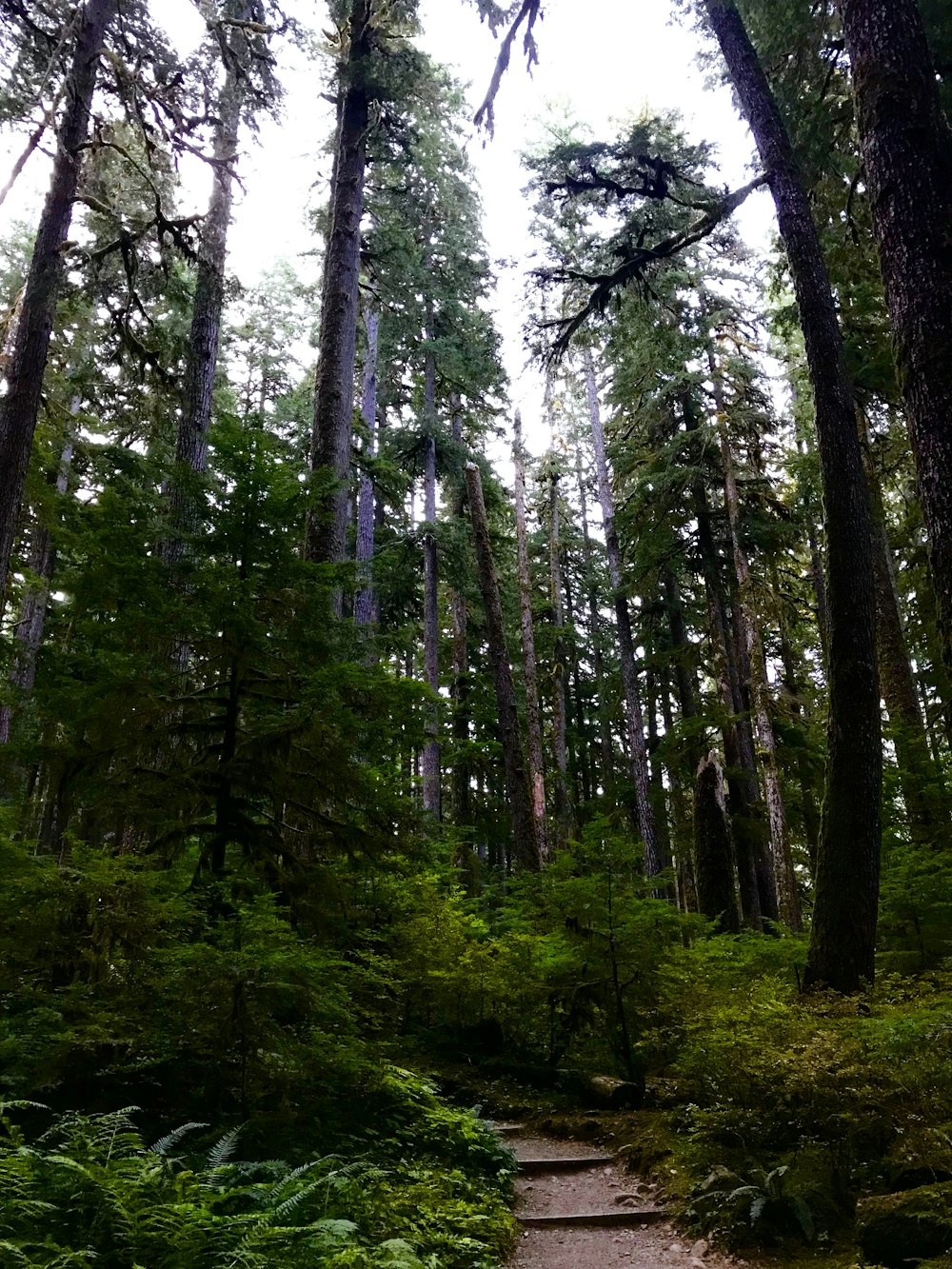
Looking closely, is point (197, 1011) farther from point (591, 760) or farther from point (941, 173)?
point (591, 760)

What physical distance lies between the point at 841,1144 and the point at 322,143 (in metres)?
20.2

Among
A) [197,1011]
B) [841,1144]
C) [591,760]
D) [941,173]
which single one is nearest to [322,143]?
[941,173]

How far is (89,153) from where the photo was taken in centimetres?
1141

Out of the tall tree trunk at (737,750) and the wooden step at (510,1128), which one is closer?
the wooden step at (510,1128)

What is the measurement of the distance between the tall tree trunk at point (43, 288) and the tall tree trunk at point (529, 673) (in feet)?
47.1

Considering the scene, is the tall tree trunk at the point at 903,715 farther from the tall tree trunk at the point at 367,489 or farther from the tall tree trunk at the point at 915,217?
the tall tree trunk at the point at 367,489

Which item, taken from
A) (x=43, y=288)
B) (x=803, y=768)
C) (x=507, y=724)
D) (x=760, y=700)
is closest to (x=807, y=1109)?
(x=43, y=288)

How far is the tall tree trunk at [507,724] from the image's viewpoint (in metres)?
15.8

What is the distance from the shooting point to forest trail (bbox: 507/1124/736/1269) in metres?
4.32

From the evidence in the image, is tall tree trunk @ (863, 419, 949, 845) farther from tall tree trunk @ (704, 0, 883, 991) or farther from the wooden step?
the wooden step

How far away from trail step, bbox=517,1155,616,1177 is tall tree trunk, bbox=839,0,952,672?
14.8 feet

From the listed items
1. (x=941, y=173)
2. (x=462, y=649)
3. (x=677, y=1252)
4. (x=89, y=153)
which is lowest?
(x=677, y=1252)

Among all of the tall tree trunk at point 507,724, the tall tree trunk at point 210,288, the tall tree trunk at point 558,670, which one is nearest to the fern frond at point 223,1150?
the tall tree trunk at point 210,288

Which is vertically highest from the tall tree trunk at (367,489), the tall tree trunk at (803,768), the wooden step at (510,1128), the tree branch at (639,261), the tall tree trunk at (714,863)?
the tall tree trunk at (367,489)
